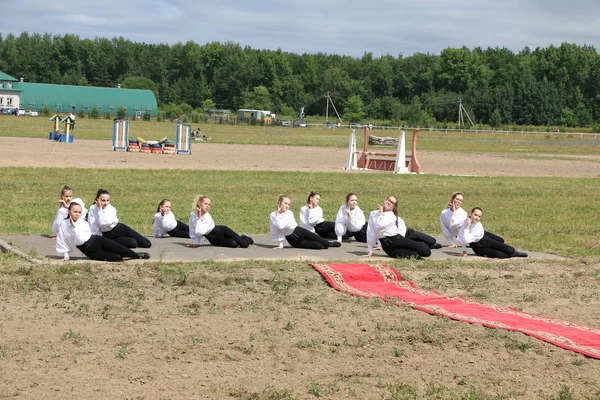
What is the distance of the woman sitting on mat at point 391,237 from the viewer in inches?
585

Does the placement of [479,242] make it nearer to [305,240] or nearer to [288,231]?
[305,240]

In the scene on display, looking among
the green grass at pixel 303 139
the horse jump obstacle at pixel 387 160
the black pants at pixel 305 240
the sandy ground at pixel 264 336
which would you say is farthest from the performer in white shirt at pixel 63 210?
the green grass at pixel 303 139

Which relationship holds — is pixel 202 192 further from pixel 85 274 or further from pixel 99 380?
pixel 99 380

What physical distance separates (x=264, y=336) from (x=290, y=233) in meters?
6.21

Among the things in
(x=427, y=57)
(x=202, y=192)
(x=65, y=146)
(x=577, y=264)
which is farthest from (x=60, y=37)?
(x=577, y=264)

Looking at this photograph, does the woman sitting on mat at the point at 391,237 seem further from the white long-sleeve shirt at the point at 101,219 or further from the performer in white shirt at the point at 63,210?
the performer in white shirt at the point at 63,210

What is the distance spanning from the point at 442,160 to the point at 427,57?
139 meters

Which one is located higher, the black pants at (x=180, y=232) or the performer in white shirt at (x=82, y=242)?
the performer in white shirt at (x=82, y=242)

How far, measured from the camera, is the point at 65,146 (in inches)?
1804

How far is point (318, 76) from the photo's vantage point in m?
182

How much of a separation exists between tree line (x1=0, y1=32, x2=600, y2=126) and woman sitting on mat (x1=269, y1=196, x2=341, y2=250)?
433 feet

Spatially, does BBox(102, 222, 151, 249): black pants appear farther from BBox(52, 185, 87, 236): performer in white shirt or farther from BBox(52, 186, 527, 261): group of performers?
BBox(52, 185, 87, 236): performer in white shirt

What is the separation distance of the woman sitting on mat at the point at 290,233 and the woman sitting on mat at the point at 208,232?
563mm

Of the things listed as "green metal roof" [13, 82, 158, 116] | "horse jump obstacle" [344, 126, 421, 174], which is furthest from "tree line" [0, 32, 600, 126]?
"horse jump obstacle" [344, 126, 421, 174]
